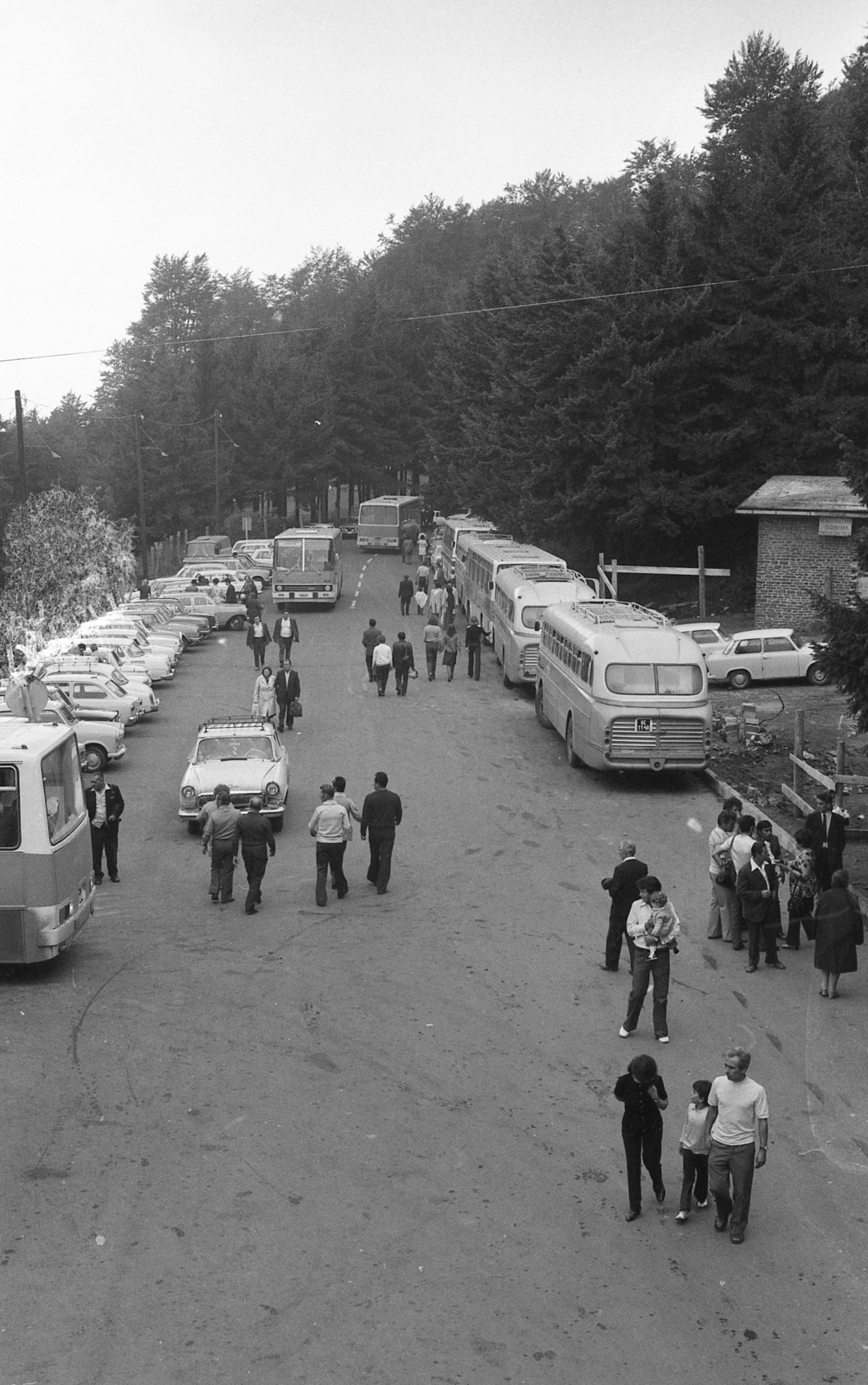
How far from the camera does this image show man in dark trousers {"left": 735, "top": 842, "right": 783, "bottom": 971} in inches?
627

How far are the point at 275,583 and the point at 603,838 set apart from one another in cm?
3618

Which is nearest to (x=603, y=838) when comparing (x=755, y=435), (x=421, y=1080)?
(x=421, y=1080)

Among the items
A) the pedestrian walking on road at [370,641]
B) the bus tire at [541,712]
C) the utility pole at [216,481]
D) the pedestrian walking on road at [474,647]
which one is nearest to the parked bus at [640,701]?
the bus tire at [541,712]

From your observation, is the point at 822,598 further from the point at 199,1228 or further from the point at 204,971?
the point at 199,1228

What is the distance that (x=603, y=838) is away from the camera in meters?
22.5

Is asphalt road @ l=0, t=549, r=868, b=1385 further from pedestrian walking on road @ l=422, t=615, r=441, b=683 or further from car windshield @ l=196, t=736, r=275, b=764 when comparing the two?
pedestrian walking on road @ l=422, t=615, r=441, b=683

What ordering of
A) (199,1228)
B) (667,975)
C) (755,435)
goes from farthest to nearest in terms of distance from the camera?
(755,435) < (667,975) < (199,1228)

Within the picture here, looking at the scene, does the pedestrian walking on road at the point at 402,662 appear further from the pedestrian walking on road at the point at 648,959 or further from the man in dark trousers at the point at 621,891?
the pedestrian walking on road at the point at 648,959

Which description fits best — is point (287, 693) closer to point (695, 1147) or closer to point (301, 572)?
point (695, 1147)

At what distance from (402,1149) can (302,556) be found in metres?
46.9

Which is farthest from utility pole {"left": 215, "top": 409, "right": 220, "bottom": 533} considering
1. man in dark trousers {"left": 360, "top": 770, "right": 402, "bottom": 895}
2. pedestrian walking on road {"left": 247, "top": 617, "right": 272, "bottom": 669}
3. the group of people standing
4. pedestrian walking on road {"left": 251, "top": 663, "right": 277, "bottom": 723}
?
the group of people standing

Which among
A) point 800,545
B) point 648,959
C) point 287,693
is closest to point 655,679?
point 287,693

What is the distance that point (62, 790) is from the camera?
16.0 metres

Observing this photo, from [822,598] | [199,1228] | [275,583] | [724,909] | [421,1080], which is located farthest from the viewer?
[275,583]
